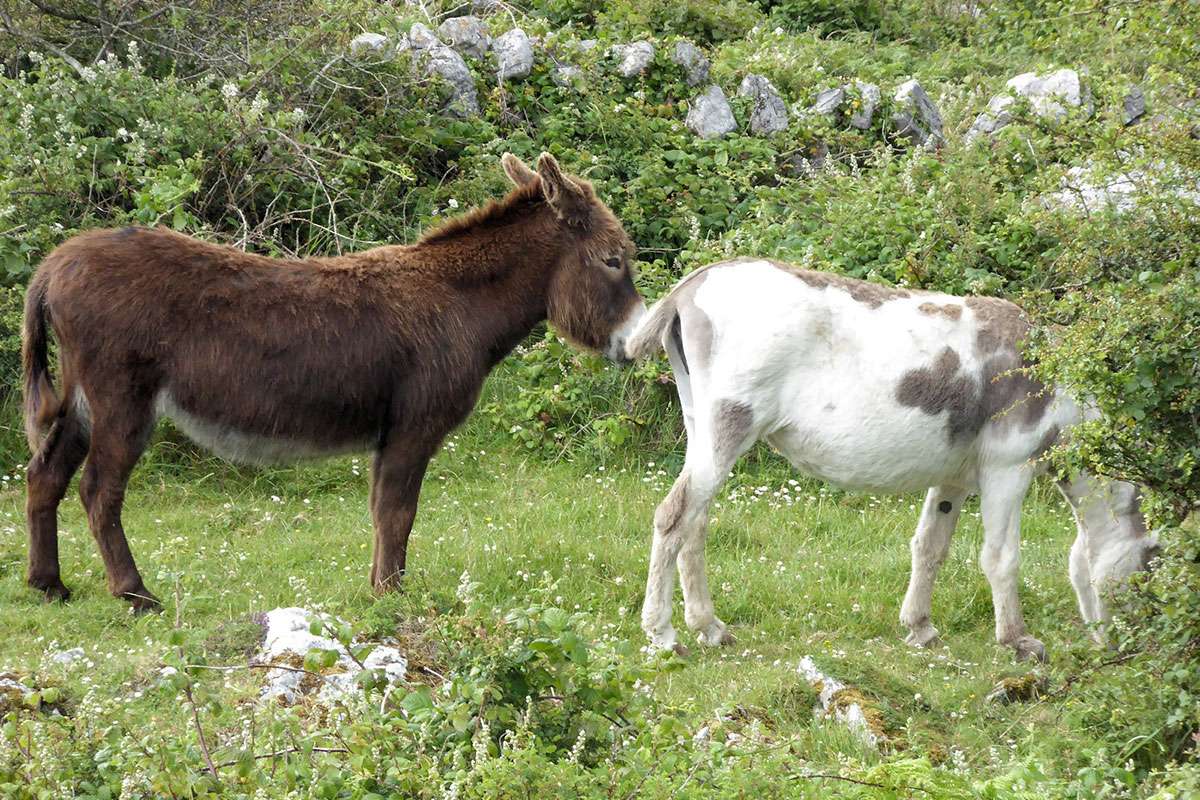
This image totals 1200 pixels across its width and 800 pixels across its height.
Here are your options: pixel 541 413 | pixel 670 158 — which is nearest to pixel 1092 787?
pixel 541 413

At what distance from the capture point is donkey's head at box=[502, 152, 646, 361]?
278 inches

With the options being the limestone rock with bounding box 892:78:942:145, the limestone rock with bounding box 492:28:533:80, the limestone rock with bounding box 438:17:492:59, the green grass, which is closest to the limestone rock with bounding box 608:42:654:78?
the limestone rock with bounding box 492:28:533:80

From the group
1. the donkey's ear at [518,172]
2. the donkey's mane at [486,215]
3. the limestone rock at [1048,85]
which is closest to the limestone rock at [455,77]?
the donkey's ear at [518,172]

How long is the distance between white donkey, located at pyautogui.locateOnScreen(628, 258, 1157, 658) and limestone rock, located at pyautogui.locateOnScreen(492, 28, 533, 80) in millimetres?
5910

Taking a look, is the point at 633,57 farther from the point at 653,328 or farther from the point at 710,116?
the point at 653,328

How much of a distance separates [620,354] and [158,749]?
4.20m

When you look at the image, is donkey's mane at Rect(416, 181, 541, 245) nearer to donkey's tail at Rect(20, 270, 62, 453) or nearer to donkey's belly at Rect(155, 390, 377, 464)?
donkey's belly at Rect(155, 390, 377, 464)

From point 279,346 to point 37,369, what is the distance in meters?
1.27

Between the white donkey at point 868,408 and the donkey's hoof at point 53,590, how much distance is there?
9.69 feet

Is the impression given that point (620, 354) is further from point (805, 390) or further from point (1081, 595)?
point (1081, 595)

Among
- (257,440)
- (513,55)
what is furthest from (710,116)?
(257,440)

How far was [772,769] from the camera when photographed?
3855 mm

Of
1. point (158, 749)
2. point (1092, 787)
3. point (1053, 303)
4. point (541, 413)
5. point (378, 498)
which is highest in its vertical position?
point (1053, 303)

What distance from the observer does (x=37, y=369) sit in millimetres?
6531
